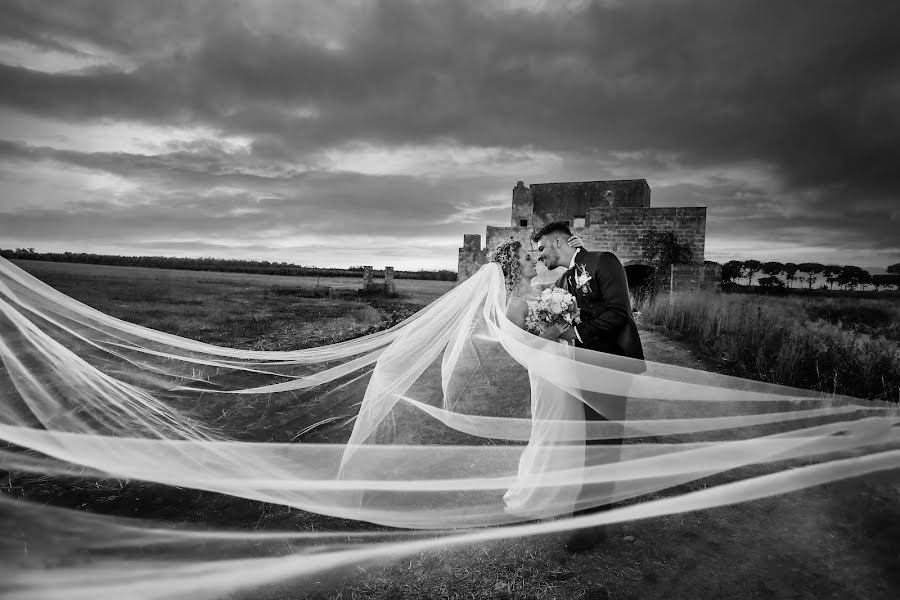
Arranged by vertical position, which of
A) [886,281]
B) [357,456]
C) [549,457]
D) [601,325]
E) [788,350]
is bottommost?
[357,456]

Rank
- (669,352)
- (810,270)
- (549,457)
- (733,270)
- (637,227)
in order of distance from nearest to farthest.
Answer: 1. (549,457)
2. (669,352)
3. (637,227)
4. (810,270)
5. (733,270)

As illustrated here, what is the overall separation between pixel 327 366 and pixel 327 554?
7.36ft

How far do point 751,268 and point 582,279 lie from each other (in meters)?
50.7

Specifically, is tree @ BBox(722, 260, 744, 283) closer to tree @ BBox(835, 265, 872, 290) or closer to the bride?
tree @ BBox(835, 265, 872, 290)

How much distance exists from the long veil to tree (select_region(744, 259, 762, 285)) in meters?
46.8

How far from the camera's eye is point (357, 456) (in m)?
2.99

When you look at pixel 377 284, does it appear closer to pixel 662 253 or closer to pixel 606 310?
pixel 662 253

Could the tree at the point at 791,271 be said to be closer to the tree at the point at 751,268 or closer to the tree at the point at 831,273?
the tree at the point at 831,273

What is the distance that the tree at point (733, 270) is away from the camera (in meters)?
46.0

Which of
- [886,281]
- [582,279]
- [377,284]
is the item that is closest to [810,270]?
[886,281]

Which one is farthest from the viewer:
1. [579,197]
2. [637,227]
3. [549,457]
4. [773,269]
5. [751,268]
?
[751,268]

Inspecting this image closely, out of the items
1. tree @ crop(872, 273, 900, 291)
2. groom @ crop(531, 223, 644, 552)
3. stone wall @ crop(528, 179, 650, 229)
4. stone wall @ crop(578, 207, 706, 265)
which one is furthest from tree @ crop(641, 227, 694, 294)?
groom @ crop(531, 223, 644, 552)

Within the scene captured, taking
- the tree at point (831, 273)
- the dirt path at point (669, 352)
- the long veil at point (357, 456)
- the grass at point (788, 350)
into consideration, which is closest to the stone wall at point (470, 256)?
the grass at point (788, 350)

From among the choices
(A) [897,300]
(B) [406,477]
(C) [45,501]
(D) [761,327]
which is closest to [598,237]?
(D) [761,327]
